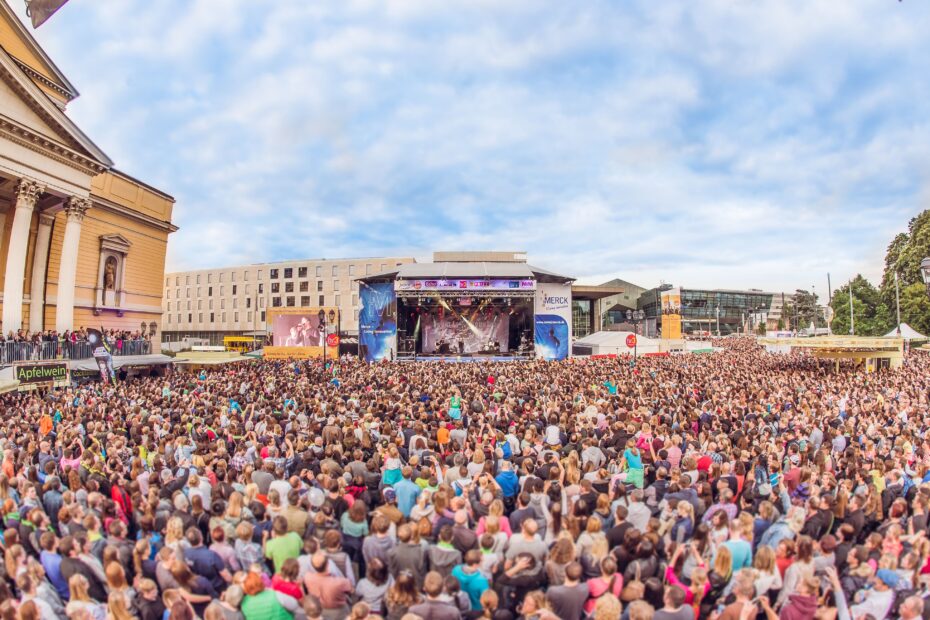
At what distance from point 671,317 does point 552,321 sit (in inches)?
705

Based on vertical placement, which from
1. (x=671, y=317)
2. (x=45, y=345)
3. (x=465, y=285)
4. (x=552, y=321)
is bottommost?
(x=45, y=345)

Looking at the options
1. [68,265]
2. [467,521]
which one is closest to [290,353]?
[68,265]

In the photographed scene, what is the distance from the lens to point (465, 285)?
32438 millimetres

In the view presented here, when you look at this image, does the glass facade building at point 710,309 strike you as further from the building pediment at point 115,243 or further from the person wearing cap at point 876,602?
the person wearing cap at point 876,602

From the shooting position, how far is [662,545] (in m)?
5.05

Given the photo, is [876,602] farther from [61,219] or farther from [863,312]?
[863,312]

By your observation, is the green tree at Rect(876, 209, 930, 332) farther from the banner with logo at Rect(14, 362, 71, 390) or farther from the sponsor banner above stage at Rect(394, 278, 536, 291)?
the banner with logo at Rect(14, 362, 71, 390)

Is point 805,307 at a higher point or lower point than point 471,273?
higher

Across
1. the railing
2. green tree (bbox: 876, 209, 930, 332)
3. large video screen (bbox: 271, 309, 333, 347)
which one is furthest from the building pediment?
green tree (bbox: 876, 209, 930, 332)

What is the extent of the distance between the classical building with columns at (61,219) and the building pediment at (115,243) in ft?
0.18

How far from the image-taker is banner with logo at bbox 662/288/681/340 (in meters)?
47.6

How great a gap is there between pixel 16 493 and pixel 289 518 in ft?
13.5

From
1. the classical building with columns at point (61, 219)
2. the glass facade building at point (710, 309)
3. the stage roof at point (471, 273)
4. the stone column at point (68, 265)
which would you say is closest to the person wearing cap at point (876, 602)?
the classical building with columns at point (61, 219)

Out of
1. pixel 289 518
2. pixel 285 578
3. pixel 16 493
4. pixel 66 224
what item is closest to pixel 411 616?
pixel 285 578
